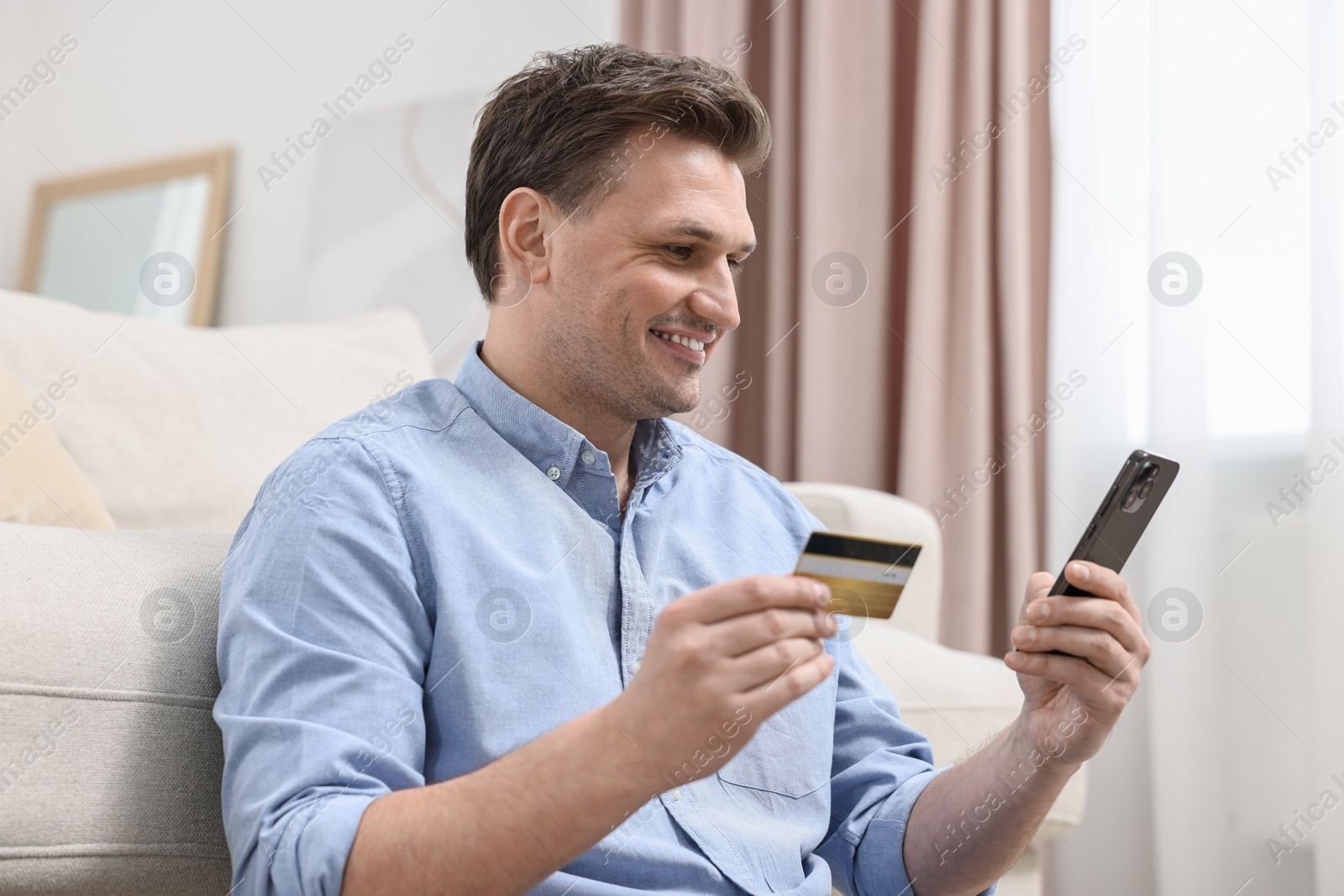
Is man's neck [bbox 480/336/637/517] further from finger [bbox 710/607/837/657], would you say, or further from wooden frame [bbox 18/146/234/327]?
wooden frame [bbox 18/146/234/327]

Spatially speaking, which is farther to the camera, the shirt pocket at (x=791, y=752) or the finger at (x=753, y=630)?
the shirt pocket at (x=791, y=752)

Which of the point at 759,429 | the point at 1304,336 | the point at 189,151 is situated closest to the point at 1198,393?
the point at 1304,336

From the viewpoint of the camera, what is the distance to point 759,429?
2.50 m

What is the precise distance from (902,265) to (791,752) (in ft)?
5.15

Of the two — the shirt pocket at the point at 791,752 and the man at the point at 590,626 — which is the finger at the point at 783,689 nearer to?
the man at the point at 590,626

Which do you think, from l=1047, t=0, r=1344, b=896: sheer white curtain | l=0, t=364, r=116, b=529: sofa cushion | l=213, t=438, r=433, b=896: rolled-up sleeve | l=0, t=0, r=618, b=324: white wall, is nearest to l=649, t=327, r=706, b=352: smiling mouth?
l=213, t=438, r=433, b=896: rolled-up sleeve

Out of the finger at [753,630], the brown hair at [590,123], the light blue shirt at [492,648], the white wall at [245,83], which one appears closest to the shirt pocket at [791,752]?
the light blue shirt at [492,648]

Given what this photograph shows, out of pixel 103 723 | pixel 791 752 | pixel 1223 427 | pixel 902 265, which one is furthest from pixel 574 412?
pixel 902 265

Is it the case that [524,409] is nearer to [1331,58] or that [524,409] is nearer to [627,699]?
[627,699]

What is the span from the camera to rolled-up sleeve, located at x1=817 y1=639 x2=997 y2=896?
36.9 inches

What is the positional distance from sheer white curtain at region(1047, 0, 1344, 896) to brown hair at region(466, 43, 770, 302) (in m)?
1.10

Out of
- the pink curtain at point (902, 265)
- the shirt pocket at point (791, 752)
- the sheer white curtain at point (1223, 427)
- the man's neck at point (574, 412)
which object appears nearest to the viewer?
the shirt pocket at point (791, 752)

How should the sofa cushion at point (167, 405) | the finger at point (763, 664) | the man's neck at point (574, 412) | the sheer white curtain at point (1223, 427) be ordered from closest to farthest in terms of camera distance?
the finger at point (763, 664) → the man's neck at point (574, 412) → the sofa cushion at point (167, 405) → the sheer white curtain at point (1223, 427)

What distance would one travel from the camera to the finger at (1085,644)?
2.64 ft
